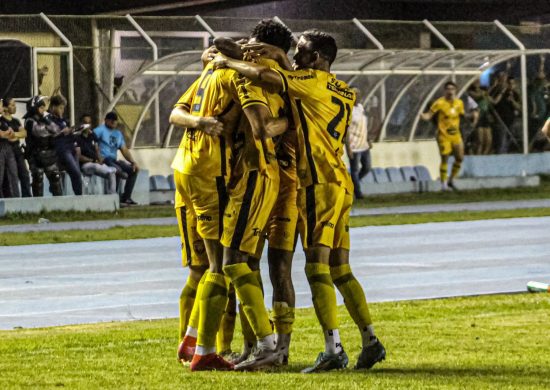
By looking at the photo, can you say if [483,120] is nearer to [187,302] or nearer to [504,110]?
[504,110]

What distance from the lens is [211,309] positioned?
332 inches

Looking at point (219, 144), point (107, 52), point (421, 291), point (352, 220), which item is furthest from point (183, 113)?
point (107, 52)

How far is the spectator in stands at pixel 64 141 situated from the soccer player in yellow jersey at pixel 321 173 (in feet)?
50.6

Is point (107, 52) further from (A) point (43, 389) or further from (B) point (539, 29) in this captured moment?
(A) point (43, 389)

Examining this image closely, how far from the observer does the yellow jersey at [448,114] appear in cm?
2945

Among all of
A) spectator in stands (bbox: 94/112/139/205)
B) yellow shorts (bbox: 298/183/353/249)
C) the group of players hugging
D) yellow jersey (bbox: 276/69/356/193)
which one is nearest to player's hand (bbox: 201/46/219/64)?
the group of players hugging

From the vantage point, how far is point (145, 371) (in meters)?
8.59

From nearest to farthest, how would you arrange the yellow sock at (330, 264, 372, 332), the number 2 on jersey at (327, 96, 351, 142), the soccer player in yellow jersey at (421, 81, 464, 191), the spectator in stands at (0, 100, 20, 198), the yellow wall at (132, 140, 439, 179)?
the number 2 on jersey at (327, 96, 351, 142)
the yellow sock at (330, 264, 372, 332)
the spectator in stands at (0, 100, 20, 198)
the soccer player in yellow jersey at (421, 81, 464, 191)
the yellow wall at (132, 140, 439, 179)

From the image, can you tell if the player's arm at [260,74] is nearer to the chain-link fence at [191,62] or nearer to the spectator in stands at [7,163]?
the spectator in stands at [7,163]

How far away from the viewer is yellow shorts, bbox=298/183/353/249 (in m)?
8.59

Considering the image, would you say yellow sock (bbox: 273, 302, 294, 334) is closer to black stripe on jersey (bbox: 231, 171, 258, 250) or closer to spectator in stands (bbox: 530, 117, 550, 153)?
black stripe on jersey (bbox: 231, 171, 258, 250)

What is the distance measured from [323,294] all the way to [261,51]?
1424 millimetres

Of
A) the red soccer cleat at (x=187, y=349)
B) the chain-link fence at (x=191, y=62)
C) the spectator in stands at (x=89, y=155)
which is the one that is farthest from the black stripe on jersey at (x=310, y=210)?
the chain-link fence at (x=191, y=62)

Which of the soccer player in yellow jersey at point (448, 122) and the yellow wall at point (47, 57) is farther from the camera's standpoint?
the soccer player in yellow jersey at point (448, 122)
